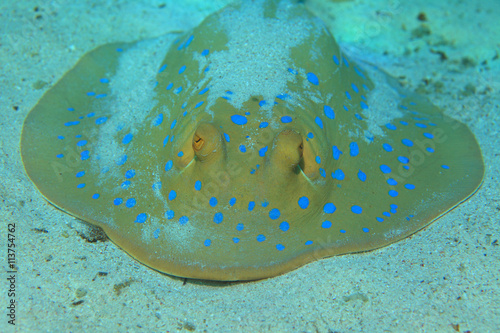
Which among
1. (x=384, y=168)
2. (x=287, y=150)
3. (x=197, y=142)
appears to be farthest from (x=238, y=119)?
(x=384, y=168)

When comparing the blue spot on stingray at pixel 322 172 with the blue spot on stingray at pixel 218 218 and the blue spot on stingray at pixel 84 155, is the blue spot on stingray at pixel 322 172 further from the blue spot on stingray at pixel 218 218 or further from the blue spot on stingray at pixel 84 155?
the blue spot on stingray at pixel 84 155

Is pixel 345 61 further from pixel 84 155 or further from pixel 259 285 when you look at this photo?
pixel 84 155

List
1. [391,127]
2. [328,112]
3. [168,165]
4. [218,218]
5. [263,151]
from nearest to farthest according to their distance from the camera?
[218,218] < [263,151] < [168,165] < [328,112] < [391,127]

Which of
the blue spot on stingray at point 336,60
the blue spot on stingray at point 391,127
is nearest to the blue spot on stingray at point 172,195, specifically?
the blue spot on stingray at point 336,60

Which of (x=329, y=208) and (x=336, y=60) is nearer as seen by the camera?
(x=329, y=208)

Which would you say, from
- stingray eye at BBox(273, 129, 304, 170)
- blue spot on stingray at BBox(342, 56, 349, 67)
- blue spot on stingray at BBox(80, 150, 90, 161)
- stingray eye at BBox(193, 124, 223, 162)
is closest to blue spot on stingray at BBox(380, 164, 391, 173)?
stingray eye at BBox(273, 129, 304, 170)

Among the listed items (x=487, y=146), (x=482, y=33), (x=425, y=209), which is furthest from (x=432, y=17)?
(x=425, y=209)
